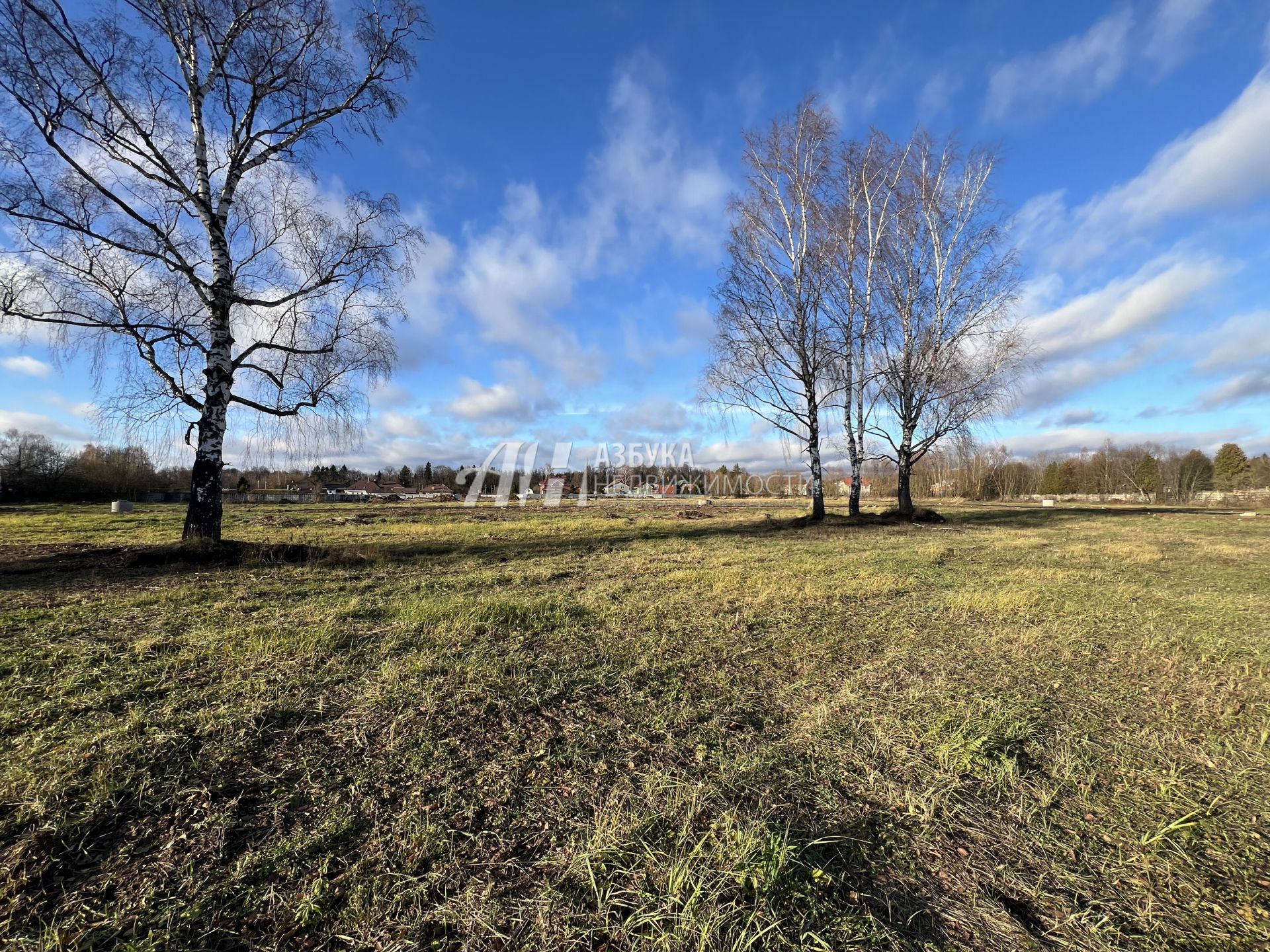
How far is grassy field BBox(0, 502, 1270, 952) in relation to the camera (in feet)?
5.73

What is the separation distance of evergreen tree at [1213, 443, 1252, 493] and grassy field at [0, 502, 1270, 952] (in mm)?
79823

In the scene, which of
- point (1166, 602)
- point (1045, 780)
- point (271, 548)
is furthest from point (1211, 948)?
point (271, 548)

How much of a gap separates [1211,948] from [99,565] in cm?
1267

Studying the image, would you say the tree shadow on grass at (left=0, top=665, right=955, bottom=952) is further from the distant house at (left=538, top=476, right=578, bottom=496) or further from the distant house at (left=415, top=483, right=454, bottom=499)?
the distant house at (left=415, top=483, right=454, bottom=499)

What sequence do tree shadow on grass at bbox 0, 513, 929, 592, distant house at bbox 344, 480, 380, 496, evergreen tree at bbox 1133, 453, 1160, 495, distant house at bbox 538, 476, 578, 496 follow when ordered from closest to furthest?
tree shadow on grass at bbox 0, 513, 929, 592 < evergreen tree at bbox 1133, 453, 1160, 495 < distant house at bbox 538, 476, 578, 496 < distant house at bbox 344, 480, 380, 496

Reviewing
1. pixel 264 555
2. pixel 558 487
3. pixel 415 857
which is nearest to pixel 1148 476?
pixel 558 487

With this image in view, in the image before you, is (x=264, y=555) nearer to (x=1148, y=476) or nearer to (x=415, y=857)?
(x=415, y=857)

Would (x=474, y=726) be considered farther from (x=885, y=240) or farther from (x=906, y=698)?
(x=885, y=240)

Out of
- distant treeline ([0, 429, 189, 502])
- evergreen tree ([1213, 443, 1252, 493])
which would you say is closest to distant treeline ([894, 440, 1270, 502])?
evergreen tree ([1213, 443, 1252, 493])

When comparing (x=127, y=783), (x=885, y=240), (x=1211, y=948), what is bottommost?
(x=1211, y=948)

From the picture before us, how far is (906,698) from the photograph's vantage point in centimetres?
362

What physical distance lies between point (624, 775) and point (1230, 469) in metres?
89.7

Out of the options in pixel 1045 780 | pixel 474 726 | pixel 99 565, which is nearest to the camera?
pixel 1045 780

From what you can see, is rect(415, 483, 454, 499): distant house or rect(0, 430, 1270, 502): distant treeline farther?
rect(415, 483, 454, 499): distant house
